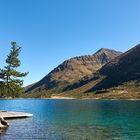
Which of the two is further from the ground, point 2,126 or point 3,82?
point 3,82

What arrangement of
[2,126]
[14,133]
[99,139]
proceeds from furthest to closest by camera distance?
1. [2,126]
2. [14,133]
3. [99,139]

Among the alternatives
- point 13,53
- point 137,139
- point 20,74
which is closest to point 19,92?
point 20,74

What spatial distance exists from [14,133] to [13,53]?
43.1m

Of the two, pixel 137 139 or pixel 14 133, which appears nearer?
pixel 137 139

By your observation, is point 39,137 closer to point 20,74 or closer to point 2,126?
point 2,126

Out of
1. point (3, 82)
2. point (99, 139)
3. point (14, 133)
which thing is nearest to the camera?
point (99, 139)

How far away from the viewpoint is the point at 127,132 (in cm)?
6269

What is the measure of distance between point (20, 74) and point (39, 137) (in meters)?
42.1

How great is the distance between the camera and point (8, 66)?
9725 centimetres

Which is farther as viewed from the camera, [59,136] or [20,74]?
[20,74]

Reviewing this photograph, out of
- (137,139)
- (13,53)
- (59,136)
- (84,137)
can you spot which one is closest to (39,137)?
(59,136)

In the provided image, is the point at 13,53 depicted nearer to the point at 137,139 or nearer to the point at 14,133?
the point at 14,133

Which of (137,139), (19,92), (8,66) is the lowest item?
(137,139)

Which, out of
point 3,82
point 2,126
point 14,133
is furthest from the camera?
point 3,82
